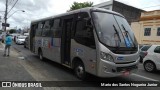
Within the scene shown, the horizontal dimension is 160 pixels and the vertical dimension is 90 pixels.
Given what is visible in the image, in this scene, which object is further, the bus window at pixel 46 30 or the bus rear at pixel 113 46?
the bus window at pixel 46 30

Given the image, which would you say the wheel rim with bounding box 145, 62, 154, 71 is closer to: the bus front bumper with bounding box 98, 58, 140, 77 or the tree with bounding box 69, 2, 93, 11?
the bus front bumper with bounding box 98, 58, 140, 77

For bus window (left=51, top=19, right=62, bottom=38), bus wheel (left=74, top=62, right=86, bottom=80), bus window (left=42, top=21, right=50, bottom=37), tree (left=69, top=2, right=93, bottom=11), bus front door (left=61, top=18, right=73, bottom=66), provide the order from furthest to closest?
tree (left=69, top=2, right=93, bottom=11), bus window (left=42, top=21, right=50, bottom=37), bus window (left=51, top=19, right=62, bottom=38), bus front door (left=61, top=18, right=73, bottom=66), bus wheel (left=74, top=62, right=86, bottom=80)

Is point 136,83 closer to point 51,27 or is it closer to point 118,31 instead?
point 118,31

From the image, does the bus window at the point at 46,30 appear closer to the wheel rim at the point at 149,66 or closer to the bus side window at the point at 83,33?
the bus side window at the point at 83,33

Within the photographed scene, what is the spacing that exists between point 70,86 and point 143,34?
27.1 metres

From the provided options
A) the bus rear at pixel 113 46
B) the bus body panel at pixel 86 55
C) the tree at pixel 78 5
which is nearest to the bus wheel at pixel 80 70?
the bus body panel at pixel 86 55

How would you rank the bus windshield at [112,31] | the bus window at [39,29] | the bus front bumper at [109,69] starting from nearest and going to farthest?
the bus front bumper at [109,69] → the bus windshield at [112,31] → the bus window at [39,29]

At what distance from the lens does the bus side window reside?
773cm

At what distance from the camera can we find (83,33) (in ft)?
27.2

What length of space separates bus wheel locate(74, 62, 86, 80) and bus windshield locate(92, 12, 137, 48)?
5.35ft

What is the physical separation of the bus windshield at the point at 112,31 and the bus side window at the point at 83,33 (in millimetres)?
377

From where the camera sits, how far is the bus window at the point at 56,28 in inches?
416

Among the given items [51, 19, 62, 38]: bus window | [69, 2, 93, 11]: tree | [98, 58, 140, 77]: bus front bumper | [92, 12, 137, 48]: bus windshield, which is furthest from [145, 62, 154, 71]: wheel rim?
[69, 2, 93, 11]: tree


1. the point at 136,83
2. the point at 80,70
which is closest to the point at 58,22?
the point at 80,70
